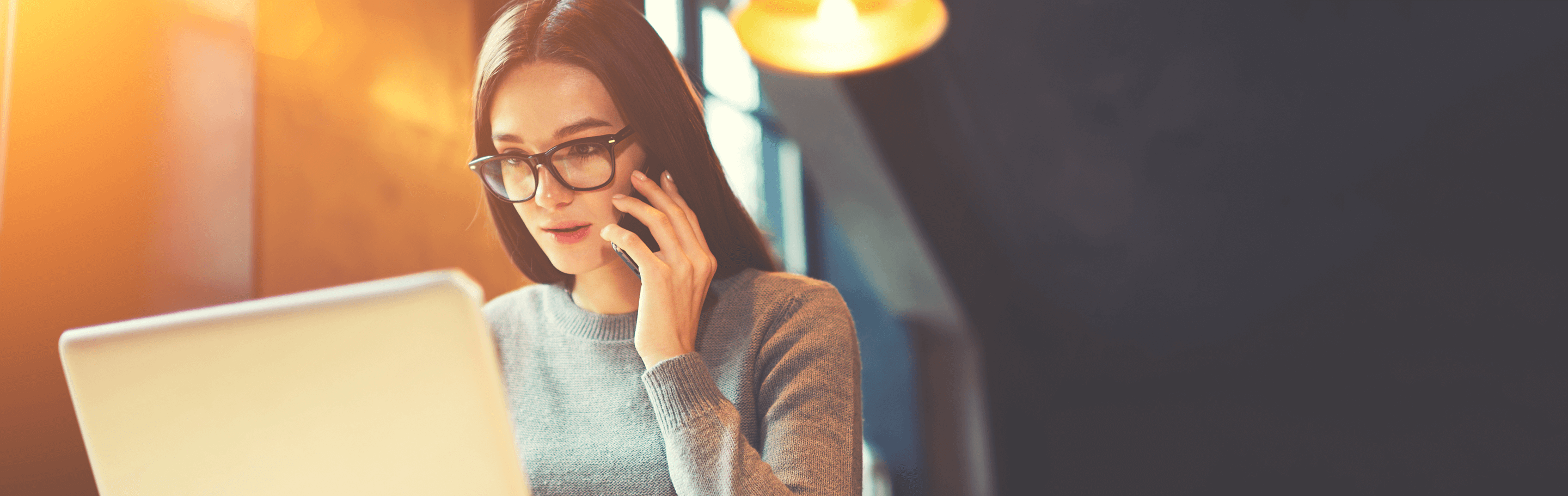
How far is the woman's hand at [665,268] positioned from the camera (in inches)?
32.7

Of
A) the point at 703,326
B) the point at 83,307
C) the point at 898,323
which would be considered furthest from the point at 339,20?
the point at 898,323

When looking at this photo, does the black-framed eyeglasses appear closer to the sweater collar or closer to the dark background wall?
the sweater collar

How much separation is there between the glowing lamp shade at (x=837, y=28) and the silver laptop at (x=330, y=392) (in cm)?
138

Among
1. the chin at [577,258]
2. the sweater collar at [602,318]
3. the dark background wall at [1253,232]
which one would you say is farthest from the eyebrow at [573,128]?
the dark background wall at [1253,232]

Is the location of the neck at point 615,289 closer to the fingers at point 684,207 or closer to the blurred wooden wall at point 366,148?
the fingers at point 684,207

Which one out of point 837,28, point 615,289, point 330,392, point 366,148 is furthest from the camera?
point 837,28

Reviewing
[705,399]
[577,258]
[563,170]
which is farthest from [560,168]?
[705,399]

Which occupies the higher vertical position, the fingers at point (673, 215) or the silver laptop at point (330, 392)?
the fingers at point (673, 215)

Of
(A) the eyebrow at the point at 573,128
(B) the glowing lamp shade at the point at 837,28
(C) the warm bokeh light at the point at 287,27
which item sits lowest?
(A) the eyebrow at the point at 573,128

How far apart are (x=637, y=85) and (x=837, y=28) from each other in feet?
2.99

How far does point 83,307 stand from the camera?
2.94 feet

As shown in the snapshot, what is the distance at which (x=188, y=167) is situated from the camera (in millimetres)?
984

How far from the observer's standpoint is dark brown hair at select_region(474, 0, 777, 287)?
2.98 ft

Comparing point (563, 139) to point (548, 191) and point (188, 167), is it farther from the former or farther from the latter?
point (188, 167)
